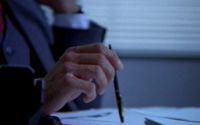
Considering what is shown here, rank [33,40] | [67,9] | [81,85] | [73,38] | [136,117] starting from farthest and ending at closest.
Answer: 1. [67,9]
2. [73,38]
3. [33,40]
4. [136,117]
5. [81,85]

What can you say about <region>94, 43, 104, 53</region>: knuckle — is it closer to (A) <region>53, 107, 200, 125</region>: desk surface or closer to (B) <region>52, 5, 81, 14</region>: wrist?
(A) <region>53, 107, 200, 125</region>: desk surface

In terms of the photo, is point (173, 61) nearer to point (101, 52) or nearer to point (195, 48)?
point (195, 48)

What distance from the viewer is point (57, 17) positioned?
6.38 ft

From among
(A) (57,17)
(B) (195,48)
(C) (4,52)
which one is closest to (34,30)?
(C) (4,52)

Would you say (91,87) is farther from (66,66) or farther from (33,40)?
(33,40)

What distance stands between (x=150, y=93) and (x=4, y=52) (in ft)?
4.52

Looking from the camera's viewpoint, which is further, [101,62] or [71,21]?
[71,21]

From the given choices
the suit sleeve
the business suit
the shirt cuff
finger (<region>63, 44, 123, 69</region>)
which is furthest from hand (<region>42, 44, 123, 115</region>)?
the shirt cuff

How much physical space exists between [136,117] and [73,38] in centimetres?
80

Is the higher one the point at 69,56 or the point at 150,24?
the point at 69,56

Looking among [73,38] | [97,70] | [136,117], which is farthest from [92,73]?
[73,38]

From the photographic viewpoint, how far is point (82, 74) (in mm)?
927

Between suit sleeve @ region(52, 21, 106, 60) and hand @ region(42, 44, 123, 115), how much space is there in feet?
2.52

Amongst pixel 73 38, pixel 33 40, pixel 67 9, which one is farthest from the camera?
pixel 67 9
